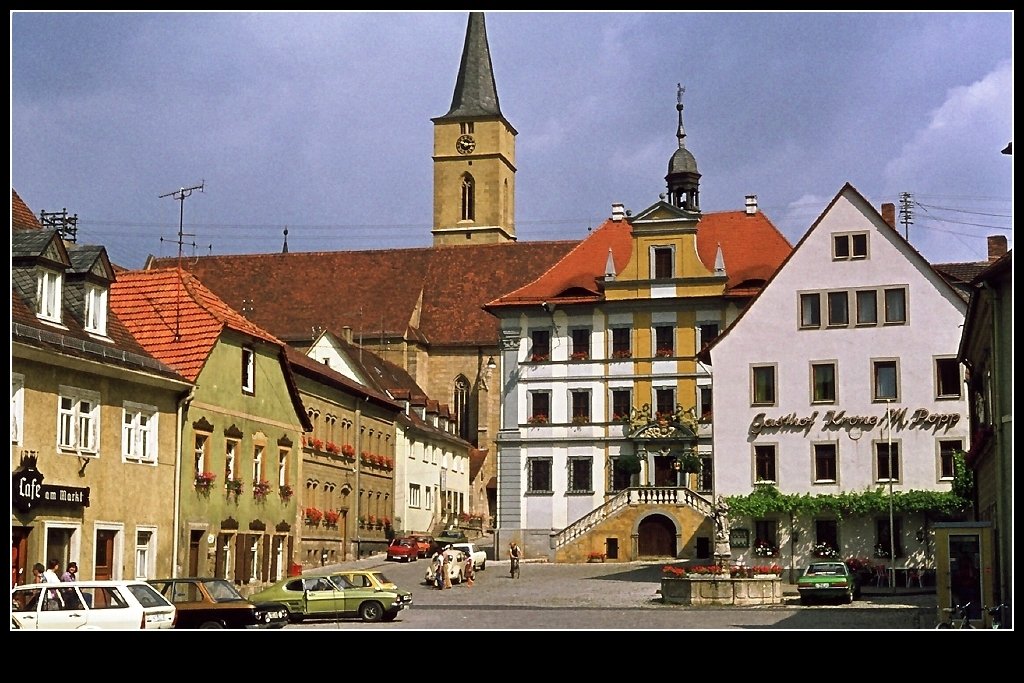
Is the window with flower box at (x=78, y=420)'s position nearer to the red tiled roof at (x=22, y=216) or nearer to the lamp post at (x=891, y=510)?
the red tiled roof at (x=22, y=216)

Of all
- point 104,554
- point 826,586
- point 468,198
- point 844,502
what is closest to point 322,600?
point 104,554

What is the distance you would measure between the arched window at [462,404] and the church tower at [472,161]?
20050 mm

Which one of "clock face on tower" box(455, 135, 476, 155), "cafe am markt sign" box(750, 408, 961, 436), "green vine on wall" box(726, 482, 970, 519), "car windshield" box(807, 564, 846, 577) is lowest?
"car windshield" box(807, 564, 846, 577)

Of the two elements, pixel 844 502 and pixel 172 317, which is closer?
pixel 172 317

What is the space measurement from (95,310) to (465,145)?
3025 inches

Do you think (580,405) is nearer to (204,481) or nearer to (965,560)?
Answer: (204,481)

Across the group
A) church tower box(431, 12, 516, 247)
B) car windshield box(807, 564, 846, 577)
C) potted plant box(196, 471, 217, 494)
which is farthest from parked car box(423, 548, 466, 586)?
church tower box(431, 12, 516, 247)

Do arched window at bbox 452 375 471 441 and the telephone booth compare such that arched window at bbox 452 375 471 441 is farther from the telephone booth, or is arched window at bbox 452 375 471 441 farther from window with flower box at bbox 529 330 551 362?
the telephone booth

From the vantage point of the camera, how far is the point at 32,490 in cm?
2950

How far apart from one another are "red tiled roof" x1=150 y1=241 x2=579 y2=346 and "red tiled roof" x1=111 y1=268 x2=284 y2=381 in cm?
4854

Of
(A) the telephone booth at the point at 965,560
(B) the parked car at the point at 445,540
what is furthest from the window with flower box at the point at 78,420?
(B) the parked car at the point at 445,540

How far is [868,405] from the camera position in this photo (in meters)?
48.0

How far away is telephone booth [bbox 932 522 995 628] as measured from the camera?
26906 mm
